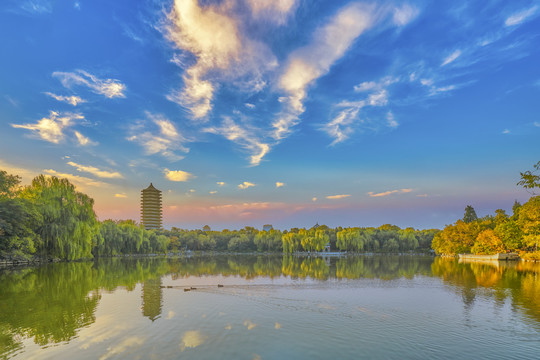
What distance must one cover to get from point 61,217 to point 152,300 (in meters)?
32.1

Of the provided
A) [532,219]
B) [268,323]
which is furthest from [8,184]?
[532,219]

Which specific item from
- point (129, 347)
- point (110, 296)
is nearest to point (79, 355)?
point (129, 347)

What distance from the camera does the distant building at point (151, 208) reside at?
13038cm

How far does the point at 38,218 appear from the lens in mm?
37594

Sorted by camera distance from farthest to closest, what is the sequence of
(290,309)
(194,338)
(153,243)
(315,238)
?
(315,238) < (153,243) < (290,309) < (194,338)

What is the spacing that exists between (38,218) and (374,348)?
40806 millimetres

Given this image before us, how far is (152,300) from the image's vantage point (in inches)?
671

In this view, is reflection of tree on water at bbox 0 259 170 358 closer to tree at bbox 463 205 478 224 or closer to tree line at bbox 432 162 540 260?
tree line at bbox 432 162 540 260

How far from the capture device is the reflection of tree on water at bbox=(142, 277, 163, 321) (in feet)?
45.7

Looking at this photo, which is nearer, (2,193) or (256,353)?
(256,353)

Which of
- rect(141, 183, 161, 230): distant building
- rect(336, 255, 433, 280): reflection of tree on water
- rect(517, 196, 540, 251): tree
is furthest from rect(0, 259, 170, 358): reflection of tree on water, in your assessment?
rect(141, 183, 161, 230): distant building

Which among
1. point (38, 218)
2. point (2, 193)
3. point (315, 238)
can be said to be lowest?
point (315, 238)

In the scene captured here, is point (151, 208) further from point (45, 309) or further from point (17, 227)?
point (45, 309)

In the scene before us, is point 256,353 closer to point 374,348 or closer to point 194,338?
point 194,338
